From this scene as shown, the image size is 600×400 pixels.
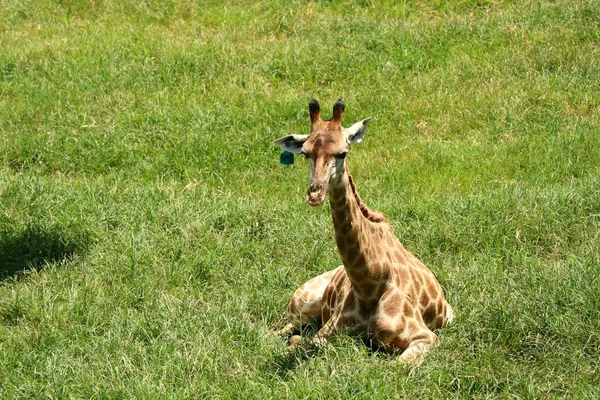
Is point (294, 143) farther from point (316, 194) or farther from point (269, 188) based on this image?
point (269, 188)

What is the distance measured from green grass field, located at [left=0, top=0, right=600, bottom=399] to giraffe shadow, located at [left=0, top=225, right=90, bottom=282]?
2 centimetres

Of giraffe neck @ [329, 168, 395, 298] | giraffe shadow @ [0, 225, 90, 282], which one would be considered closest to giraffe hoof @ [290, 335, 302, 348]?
giraffe neck @ [329, 168, 395, 298]

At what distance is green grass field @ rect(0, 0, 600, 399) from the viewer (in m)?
7.23

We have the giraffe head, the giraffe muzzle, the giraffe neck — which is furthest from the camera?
the giraffe neck

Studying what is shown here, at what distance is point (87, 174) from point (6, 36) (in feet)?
14.4

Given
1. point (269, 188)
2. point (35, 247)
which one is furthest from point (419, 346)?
point (269, 188)

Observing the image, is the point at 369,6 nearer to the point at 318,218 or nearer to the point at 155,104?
the point at 155,104

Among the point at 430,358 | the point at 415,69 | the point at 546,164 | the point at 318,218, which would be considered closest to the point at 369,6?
the point at 415,69

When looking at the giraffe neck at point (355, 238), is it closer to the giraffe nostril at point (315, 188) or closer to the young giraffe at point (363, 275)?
the young giraffe at point (363, 275)

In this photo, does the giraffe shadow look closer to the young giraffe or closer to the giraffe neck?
the young giraffe

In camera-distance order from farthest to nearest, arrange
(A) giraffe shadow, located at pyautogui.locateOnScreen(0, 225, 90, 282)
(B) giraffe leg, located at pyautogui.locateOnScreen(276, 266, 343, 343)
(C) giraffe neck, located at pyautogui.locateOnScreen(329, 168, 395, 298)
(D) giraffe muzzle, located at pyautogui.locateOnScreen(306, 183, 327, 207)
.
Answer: (A) giraffe shadow, located at pyautogui.locateOnScreen(0, 225, 90, 282)
(B) giraffe leg, located at pyautogui.locateOnScreen(276, 266, 343, 343)
(C) giraffe neck, located at pyautogui.locateOnScreen(329, 168, 395, 298)
(D) giraffe muzzle, located at pyautogui.locateOnScreen(306, 183, 327, 207)

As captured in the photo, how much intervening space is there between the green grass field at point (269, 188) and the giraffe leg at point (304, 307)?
7.0 inches

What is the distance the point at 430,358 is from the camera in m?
7.24

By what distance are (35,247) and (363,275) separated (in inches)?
147
